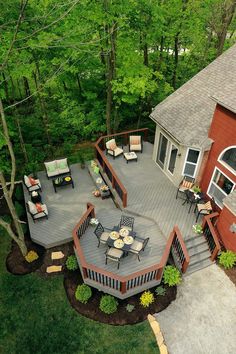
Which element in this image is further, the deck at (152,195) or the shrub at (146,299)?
the deck at (152,195)

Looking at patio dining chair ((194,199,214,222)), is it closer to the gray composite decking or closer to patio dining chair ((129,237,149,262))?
the gray composite decking

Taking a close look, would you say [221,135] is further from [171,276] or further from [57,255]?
[57,255]

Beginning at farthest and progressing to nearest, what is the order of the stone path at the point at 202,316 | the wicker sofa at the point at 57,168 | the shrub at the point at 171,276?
the wicker sofa at the point at 57,168 < the shrub at the point at 171,276 < the stone path at the point at 202,316

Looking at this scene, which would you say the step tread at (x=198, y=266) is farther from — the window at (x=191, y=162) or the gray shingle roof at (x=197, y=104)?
the gray shingle roof at (x=197, y=104)

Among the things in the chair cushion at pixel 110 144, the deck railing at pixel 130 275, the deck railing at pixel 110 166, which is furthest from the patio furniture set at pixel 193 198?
the chair cushion at pixel 110 144

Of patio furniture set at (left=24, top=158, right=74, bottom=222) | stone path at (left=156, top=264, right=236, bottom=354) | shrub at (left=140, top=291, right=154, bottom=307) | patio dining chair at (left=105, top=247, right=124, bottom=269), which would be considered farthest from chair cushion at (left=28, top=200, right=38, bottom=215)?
stone path at (left=156, top=264, right=236, bottom=354)

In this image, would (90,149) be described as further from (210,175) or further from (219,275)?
(219,275)
